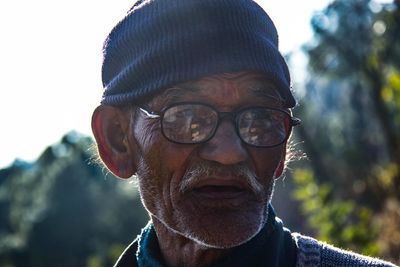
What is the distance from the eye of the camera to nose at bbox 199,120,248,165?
6.87ft

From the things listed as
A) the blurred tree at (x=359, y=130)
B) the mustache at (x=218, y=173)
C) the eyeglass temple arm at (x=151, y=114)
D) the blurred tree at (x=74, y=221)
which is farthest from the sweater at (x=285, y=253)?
the blurred tree at (x=74, y=221)

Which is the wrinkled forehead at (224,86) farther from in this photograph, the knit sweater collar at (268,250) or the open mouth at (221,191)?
the knit sweater collar at (268,250)

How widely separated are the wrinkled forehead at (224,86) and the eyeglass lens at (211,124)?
45 mm

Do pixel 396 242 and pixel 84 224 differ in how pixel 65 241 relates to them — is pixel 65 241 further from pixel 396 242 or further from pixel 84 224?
pixel 396 242

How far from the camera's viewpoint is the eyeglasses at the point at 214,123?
7.09 ft

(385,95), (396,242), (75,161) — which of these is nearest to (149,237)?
(396,242)

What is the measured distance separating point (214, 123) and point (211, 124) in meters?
0.01

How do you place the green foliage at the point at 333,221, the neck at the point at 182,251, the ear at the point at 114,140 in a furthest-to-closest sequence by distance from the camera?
the green foliage at the point at 333,221
the ear at the point at 114,140
the neck at the point at 182,251

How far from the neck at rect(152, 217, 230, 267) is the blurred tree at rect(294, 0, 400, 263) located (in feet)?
15.1

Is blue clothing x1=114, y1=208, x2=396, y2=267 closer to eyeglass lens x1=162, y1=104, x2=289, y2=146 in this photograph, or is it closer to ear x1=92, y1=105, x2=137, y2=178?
eyeglass lens x1=162, y1=104, x2=289, y2=146

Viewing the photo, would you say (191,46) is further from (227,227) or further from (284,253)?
(284,253)

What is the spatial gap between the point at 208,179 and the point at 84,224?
3074cm

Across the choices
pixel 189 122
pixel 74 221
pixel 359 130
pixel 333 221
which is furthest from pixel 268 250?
pixel 359 130

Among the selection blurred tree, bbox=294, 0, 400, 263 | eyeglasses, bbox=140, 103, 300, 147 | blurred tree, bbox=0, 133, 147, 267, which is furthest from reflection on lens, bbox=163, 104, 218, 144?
blurred tree, bbox=0, 133, 147, 267
